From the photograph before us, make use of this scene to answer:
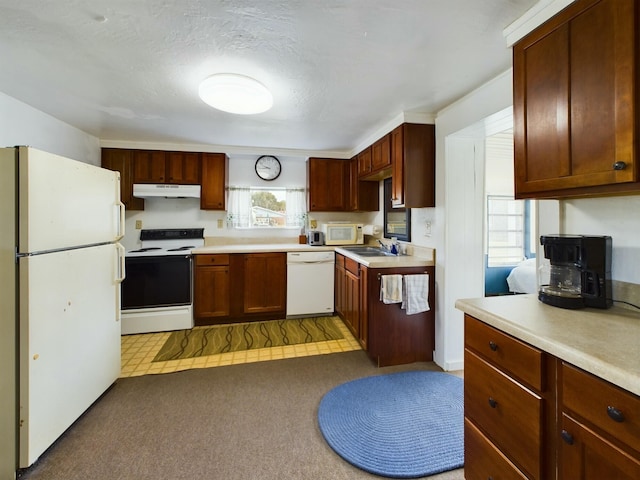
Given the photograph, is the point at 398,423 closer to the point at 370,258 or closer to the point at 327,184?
the point at 370,258

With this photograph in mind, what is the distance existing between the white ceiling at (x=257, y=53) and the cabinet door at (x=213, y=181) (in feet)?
3.16

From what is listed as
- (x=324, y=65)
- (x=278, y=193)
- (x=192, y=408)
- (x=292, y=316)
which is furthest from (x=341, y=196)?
(x=192, y=408)

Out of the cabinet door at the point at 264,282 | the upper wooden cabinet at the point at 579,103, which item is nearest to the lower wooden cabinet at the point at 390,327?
the cabinet door at the point at 264,282

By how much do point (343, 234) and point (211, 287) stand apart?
6.03 ft

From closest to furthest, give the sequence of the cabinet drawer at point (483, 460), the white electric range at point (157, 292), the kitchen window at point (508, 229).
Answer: the cabinet drawer at point (483, 460) < the white electric range at point (157, 292) < the kitchen window at point (508, 229)

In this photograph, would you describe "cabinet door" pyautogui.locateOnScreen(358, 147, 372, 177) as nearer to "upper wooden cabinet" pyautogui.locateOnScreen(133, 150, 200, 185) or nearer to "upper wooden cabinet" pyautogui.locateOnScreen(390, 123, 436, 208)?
"upper wooden cabinet" pyautogui.locateOnScreen(390, 123, 436, 208)

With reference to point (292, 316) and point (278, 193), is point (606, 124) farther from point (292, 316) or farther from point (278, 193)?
point (278, 193)

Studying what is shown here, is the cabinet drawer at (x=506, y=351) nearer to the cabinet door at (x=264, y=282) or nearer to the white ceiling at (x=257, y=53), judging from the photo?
the white ceiling at (x=257, y=53)

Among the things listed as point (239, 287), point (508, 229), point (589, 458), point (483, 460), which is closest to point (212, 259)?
point (239, 287)

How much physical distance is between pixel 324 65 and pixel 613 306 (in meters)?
1.95

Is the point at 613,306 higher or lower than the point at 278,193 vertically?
lower

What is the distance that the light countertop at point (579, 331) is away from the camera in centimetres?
73

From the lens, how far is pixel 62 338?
1.58 metres

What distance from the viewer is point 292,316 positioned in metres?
3.57
